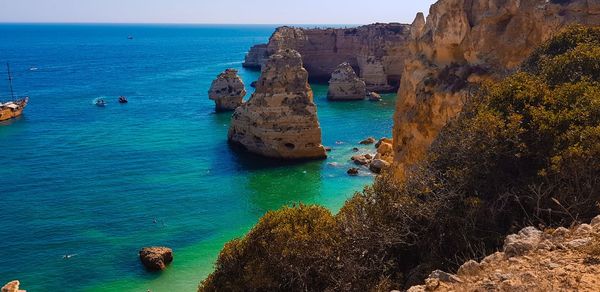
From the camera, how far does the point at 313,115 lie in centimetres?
3712

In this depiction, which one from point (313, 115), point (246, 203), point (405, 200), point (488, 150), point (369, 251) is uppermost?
point (488, 150)

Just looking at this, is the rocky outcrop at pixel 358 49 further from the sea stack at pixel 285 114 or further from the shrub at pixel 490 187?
the shrub at pixel 490 187

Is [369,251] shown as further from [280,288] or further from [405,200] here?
[280,288]

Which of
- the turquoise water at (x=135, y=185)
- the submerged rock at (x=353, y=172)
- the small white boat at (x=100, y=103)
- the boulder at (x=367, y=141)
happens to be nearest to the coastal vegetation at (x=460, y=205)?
the turquoise water at (x=135, y=185)

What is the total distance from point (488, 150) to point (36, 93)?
6800cm

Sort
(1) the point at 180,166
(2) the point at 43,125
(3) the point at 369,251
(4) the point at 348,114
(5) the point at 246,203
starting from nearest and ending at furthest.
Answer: (3) the point at 369,251 → (5) the point at 246,203 → (1) the point at 180,166 → (2) the point at 43,125 → (4) the point at 348,114

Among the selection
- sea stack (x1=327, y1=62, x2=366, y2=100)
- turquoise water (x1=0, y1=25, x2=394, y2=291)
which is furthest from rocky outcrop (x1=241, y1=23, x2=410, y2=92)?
turquoise water (x1=0, y1=25, x2=394, y2=291)

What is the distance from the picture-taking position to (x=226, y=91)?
2169 inches

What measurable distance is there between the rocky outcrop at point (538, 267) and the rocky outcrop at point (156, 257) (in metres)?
15.4

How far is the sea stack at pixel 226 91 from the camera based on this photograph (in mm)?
54875

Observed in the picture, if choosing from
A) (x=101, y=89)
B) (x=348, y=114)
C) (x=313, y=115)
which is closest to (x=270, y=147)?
(x=313, y=115)

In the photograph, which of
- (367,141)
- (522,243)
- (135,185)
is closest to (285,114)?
(367,141)

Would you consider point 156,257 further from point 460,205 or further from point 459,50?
point 460,205

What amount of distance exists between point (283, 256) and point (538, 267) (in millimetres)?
5095
